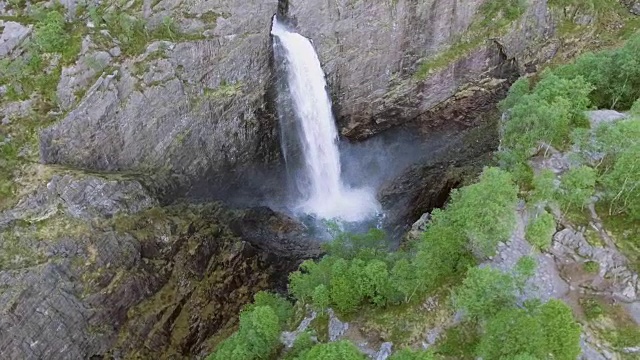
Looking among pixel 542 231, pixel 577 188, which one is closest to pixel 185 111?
pixel 542 231

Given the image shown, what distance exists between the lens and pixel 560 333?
717 inches

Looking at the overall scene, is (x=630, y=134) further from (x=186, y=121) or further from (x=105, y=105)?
(x=105, y=105)

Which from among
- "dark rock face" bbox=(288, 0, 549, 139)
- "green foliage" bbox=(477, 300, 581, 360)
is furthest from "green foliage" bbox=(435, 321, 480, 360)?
"dark rock face" bbox=(288, 0, 549, 139)

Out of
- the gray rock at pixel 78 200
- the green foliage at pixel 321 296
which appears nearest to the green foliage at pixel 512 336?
the green foliage at pixel 321 296

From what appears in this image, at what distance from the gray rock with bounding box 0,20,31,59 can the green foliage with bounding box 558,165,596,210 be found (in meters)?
36.9

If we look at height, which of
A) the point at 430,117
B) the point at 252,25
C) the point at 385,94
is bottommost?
the point at 430,117

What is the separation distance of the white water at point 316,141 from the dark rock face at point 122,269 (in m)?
4.91

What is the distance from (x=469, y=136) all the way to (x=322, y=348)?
116 feet

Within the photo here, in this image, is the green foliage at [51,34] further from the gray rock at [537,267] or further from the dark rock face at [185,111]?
the gray rock at [537,267]

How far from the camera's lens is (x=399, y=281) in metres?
24.4

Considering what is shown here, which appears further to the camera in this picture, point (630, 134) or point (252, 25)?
point (252, 25)

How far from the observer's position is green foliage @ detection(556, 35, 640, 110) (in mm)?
31938

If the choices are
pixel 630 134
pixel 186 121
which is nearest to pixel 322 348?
pixel 630 134

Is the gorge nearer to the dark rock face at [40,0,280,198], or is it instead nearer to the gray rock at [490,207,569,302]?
the dark rock face at [40,0,280,198]
